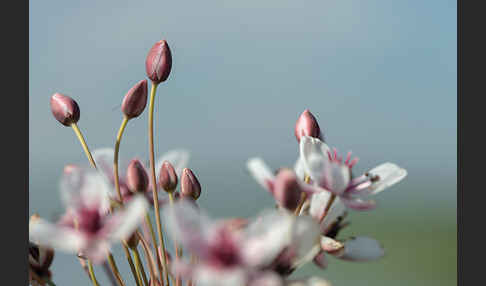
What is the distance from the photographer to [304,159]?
421 millimetres

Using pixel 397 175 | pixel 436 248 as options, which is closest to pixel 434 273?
pixel 436 248

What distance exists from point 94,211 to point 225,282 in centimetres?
11

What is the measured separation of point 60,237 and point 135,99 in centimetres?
21

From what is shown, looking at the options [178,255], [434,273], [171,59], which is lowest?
[434,273]

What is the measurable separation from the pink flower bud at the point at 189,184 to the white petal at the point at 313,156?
0.41 feet

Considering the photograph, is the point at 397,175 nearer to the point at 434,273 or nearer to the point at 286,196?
the point at 286,196

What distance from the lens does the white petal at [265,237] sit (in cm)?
31

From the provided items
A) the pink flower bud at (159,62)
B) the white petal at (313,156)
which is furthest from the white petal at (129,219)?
the pink flower bud at (159,62)

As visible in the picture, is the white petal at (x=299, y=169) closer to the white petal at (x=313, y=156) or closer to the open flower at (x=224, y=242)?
the white petal at (x=313, y=156)

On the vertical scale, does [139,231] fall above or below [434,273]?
above

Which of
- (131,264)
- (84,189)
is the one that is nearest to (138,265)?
(131,264)

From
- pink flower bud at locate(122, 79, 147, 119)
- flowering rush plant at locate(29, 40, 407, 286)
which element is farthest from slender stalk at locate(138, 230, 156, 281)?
pink flower bud at locate(122, 79, 147, 119)

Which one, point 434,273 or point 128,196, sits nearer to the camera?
point 128,196

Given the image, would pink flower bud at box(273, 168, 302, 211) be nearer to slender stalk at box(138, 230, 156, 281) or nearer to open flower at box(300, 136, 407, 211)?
open flower at box(300, 136, 407, 211)
